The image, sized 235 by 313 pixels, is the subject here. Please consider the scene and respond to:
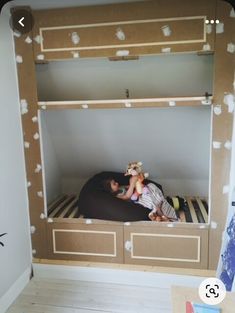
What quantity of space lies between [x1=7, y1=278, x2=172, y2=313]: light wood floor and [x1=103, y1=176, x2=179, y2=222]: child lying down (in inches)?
22.6

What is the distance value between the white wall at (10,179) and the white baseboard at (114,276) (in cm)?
23

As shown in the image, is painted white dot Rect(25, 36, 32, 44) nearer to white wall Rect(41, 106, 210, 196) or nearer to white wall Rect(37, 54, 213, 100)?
white wall Rect(37, 54, 213, 100)

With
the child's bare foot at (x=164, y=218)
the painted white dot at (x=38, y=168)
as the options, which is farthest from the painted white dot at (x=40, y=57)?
the child's bare foot at (x=164, y=218)

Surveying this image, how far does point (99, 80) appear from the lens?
7.55 ft

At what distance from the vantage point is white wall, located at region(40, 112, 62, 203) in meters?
2.65

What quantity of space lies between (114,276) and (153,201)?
69cm

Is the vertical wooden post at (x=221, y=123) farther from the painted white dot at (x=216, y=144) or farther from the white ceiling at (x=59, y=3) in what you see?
the white ceiling at (x=59, y=3)

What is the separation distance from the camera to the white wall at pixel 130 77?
2154mm

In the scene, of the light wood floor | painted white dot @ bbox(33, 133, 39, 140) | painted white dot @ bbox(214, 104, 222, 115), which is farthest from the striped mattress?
painted white dot @ bbox(214, 104, 222, 115)

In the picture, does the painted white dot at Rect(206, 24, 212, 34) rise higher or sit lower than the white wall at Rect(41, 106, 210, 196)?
higher

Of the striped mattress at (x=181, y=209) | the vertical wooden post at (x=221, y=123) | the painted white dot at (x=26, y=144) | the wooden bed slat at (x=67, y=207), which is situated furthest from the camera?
the wooden bed slat at (x=67, y=207)

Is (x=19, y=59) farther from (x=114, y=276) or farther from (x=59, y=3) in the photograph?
(x=114, y=276)

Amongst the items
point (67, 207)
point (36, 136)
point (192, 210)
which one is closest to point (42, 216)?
point (67, 207)

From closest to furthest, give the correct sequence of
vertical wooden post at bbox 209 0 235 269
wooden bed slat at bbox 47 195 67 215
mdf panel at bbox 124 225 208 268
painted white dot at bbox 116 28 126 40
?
vertical wooden post at bbox 209 0 235 269 → painted white dot at bbox 116 28 126 40 → mdf panel at bbox 124 225 208 268 → wooden bed slat at bbox 47 195 67 215
